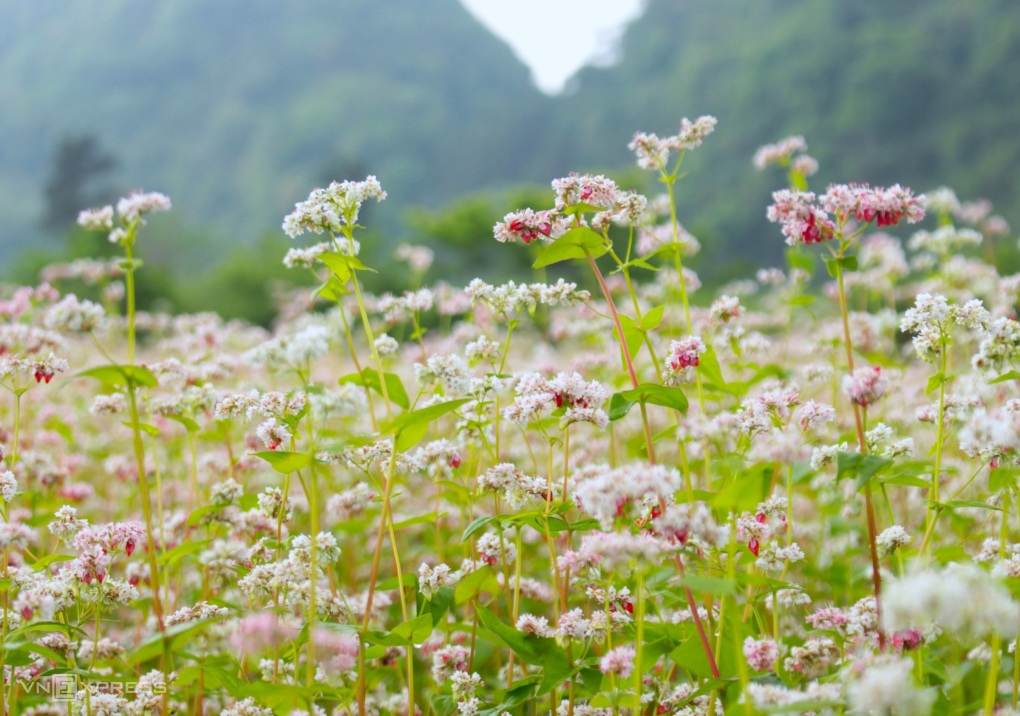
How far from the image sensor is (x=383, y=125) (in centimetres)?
13262

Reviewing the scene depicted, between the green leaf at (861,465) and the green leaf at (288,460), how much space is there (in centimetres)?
145

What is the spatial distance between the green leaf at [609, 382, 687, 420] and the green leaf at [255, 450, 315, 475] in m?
0.92

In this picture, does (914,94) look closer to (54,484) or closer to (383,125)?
(383,125)

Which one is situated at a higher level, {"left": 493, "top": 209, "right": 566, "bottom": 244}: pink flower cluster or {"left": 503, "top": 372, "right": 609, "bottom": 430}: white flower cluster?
{"left": 493, "top": 209, "right": 566, "bottom": 244}: pink flower cluster

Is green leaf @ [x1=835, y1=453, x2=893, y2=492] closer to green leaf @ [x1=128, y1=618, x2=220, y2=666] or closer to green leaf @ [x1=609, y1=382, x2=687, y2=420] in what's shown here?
green leaf @ [x1=609, y1=382, x2=687, y2=420]

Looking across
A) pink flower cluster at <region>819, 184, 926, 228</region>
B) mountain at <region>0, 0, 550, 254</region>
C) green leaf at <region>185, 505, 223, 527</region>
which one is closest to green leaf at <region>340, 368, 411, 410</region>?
green leaf at <region>185, 505, 223, 527</region>

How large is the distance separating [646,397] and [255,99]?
16432cm

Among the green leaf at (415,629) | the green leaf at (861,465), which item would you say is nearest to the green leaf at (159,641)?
the green leaf at (415,629)

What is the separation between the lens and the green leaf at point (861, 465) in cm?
219

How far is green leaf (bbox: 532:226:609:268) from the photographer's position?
8.56 ft

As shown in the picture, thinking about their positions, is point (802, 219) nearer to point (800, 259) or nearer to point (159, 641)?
point (800, 259)

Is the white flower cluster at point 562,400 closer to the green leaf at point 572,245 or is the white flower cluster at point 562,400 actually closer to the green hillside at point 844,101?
the green leaf at point 572,245

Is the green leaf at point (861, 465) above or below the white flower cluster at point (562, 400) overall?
below

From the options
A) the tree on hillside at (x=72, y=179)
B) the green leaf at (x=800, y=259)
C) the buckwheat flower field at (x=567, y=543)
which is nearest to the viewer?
the buckwheat flower field at (x=567, y=543)
